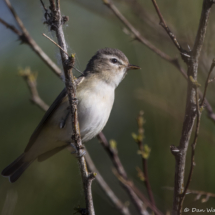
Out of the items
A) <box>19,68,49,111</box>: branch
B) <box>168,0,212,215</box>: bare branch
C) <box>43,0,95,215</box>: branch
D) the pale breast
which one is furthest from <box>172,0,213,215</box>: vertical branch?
<box>19,68,49,111</box>: branch

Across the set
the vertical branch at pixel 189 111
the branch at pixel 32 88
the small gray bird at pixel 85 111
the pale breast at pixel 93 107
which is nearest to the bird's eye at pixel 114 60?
the small gray bird at pixel 85 111

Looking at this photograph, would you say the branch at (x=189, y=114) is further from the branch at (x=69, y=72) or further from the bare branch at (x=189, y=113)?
the branch at (x=69, y=72)

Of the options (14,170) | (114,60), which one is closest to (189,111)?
(114,60)

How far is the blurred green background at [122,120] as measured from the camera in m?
3.89

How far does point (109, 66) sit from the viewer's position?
4.24 m

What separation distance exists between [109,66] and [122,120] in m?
2.06

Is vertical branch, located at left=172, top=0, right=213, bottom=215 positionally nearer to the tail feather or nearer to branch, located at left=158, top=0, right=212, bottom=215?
branch, located at left=158, top=0, right=212, bottom=215

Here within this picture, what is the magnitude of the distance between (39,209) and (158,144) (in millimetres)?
2123

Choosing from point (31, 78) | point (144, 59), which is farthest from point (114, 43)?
point (31, 78)

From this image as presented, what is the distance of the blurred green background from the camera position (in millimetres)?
3889

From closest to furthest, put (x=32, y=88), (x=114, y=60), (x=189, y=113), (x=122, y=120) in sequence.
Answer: (x=189, y=113), (x=32, y=88), (x=114, y=60), (x=122, y=120)

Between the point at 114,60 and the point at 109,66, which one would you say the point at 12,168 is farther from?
the point at 114,60

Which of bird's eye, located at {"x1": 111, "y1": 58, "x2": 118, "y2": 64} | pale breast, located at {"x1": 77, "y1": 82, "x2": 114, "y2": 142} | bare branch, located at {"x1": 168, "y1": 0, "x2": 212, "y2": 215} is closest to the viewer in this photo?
bare branch, located at {"x1": 168, "y1": 0, "x2": 212, "y2": 215}

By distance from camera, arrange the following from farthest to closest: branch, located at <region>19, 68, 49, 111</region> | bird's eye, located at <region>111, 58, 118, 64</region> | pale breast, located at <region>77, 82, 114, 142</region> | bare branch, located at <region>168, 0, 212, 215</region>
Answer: bird's eye, located at <region>111, 58, 118, 64</region>, branch, located at <region>19, 68, 49, 111</region>, pale breast, located at <region>77, 82, 114, 142</region>, bare branch, located at <region>168, 0, 212, 215</region>
